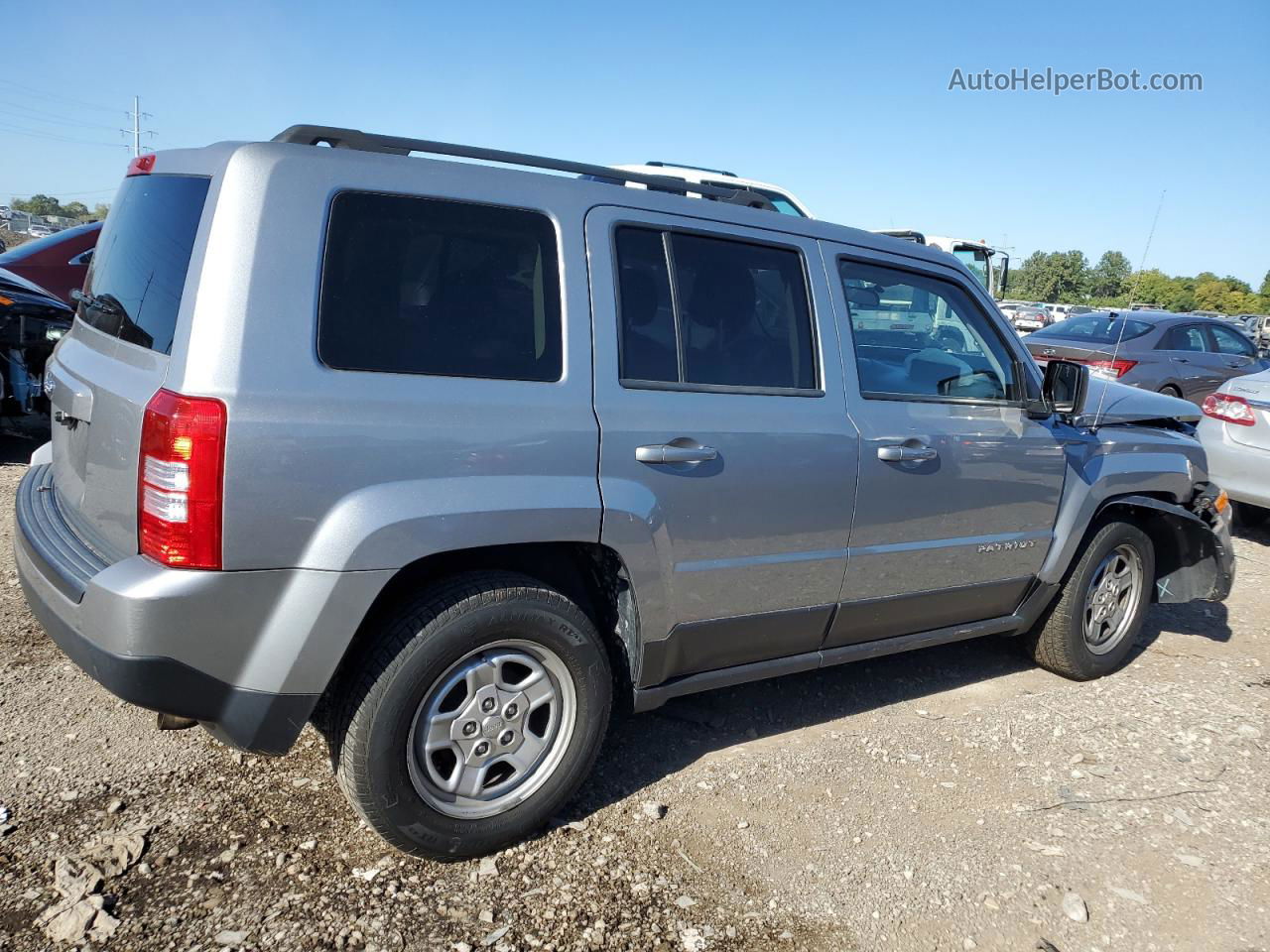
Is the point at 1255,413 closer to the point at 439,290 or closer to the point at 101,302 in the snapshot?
the point at 439,290

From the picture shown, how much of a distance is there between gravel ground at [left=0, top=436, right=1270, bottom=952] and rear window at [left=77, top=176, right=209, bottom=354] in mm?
A: 1465

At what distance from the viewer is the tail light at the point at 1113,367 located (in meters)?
11.0

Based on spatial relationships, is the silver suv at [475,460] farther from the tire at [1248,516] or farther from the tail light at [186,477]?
the tire at [1248,516]

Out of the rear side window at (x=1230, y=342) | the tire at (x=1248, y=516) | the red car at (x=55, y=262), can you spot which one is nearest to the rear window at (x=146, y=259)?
the red car at (x=55, y=262)

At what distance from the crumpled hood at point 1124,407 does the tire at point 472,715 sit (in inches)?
103

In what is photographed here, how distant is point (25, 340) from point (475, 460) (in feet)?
19.4

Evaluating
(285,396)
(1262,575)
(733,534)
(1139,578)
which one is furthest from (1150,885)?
(1262,575)

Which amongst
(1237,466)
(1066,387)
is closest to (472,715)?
(1066,387)

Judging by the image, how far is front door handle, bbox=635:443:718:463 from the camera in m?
2.93

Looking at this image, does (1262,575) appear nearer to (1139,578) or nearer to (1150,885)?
(1139,578)

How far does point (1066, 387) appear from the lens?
404 centimetres

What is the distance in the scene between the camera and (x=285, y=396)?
2.40m

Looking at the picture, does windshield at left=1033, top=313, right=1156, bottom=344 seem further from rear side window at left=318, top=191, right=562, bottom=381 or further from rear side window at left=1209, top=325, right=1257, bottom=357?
rear side window at left=318, top=191, right=562, bottom=381

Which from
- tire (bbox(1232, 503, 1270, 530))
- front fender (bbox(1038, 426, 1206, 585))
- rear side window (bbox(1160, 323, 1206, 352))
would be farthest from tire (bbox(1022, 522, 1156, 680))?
rear side window (bbox(1160, 323, 1206, 352))
